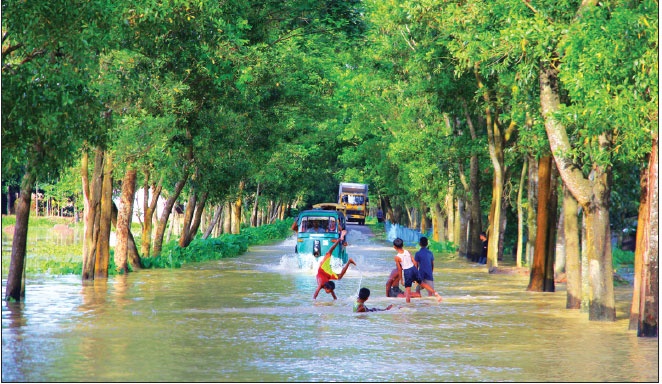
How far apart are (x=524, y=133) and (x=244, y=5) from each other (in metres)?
8.10

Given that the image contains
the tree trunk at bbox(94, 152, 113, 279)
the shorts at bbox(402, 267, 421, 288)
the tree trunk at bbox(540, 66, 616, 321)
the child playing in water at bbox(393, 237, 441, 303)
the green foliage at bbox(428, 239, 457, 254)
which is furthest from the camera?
the green foliage at bbox(428, 239, 457, 254)

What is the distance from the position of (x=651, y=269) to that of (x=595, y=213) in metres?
3.11

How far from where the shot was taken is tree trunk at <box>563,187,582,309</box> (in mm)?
23156

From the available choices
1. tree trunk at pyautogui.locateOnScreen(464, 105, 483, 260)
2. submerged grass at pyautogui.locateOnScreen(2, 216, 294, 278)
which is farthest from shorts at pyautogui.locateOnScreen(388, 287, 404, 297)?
tree trunk at pyautogui.locateOnScreen(464, 105, 483, 260)

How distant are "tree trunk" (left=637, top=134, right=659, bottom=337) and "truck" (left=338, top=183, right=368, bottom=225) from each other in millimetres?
84276


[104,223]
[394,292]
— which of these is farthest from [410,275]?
[104,223]

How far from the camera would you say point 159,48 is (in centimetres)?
2216

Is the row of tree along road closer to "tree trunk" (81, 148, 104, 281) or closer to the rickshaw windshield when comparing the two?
"tree trunk" (81, 148, 104, 281)

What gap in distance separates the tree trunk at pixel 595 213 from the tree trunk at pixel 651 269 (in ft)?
6.92

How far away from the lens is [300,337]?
17297 mm

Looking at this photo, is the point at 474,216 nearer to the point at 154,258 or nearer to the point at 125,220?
the point at 154,258

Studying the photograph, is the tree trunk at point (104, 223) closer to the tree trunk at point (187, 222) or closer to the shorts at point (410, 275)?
the shorts at point (410, 275)

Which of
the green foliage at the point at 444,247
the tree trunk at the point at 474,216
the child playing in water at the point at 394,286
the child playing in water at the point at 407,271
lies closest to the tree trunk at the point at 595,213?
the child playing in water at the point at 407,271

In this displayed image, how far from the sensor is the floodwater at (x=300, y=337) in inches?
530
